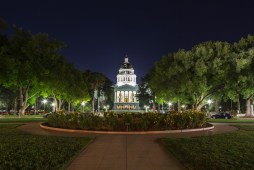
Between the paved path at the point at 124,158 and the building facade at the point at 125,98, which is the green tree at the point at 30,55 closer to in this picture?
the paved path at the point at 124,158

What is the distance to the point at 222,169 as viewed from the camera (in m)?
9.84

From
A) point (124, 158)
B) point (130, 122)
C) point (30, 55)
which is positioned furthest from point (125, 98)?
point (124, 158)

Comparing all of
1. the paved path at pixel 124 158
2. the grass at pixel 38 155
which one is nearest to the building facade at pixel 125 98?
the paved path at pixel 124 158

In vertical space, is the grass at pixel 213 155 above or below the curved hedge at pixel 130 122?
below

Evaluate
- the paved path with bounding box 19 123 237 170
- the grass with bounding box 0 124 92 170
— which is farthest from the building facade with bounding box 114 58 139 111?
the grass with bounding box 0 124 92 170

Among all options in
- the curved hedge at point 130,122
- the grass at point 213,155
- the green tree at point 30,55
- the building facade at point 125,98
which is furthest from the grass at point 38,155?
the building facade at point 125,98

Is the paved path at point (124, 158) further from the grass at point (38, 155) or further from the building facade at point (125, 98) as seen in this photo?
the building facade at point (125, 98)

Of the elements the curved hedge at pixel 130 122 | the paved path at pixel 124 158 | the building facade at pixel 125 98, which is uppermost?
the building facade at pixel 125 98

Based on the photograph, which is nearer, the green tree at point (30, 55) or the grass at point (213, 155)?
the grass at point (213, 155)

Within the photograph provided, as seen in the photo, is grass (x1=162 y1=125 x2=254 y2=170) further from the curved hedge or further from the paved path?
the curved hedge

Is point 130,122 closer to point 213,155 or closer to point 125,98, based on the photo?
point 213,155

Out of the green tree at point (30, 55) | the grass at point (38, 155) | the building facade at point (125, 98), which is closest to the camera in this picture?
the grass at point (38, 155)

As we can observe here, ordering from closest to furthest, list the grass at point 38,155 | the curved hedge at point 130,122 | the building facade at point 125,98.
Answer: the grass at point 38,155, the curved hedge at point 130,122, the building facade at point 125,98

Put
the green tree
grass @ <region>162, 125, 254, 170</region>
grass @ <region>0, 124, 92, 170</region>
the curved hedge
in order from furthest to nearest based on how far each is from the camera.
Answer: the green tree
the curved hedge
grass @ <region>0, 124, 92, 170</region>
grass @ <region>162, 125, 254, 170</region>
